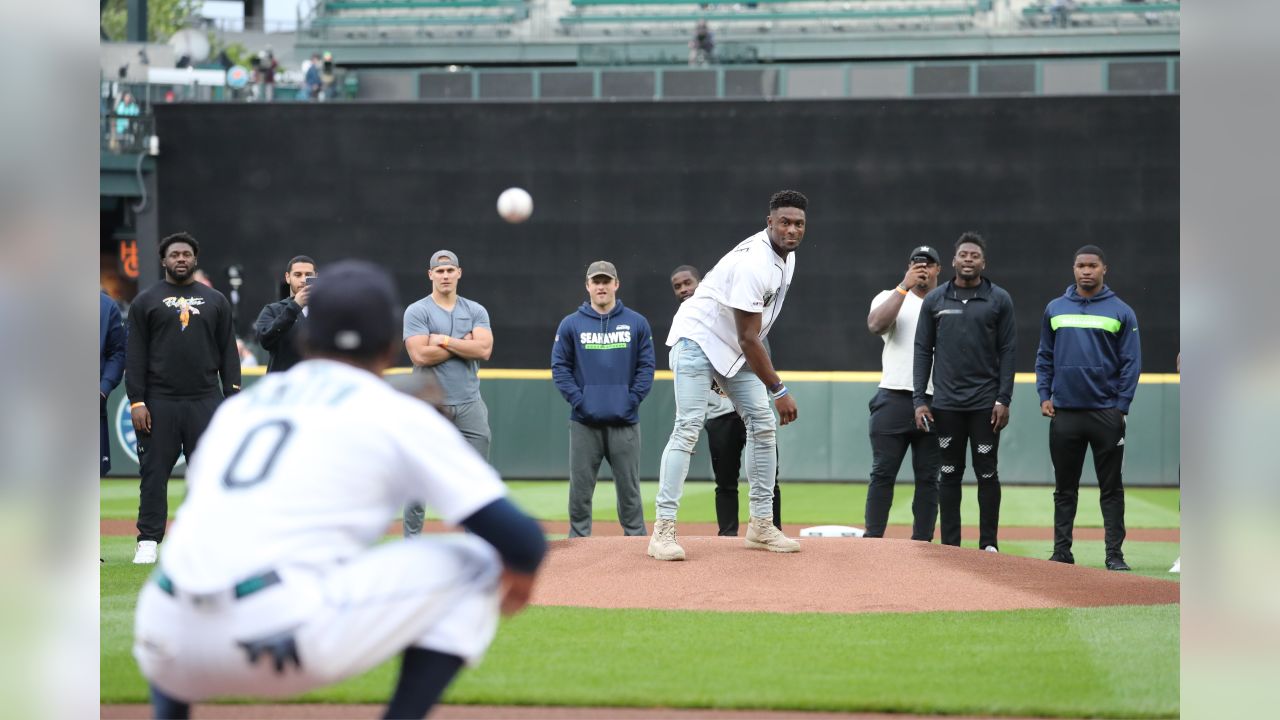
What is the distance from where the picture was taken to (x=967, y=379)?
9.71 metres

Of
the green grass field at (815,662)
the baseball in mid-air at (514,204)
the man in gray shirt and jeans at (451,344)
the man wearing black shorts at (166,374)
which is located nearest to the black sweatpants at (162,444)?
the man wearing black shorts at (166,374)

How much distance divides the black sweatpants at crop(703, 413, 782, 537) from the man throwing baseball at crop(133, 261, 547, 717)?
23.1 feet

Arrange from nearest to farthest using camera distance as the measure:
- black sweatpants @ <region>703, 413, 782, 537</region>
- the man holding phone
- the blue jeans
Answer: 1. the blue jeans
2. the man holding phone
3. black sweatpants @ <region>703, 413, 782, 537</region>

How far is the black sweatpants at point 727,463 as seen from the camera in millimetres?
10305

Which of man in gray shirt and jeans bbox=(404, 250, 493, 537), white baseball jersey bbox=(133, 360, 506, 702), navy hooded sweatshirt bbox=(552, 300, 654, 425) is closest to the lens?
white baseball jersey bbox=(133, 360, 506, 702)

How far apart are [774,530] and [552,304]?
13.5 meters

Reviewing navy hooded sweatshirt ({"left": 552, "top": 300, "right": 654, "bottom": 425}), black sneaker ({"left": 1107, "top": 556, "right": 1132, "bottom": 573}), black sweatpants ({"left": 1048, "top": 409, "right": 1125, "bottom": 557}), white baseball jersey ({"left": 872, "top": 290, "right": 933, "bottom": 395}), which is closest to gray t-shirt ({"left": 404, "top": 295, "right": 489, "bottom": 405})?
navy hooded sweatshirt ({"left": 552, "top": 300, "right": 654, "bottom": 425})

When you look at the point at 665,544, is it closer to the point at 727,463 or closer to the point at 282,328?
the point at 727,463

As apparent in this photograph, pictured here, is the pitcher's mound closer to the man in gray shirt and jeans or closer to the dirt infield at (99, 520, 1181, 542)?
the man in gray shirt and jeans

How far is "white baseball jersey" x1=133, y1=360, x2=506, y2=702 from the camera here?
9.96 ft

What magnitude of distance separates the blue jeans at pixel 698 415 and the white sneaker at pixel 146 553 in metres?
3.54

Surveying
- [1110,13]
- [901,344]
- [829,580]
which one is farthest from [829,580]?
[1110,13]

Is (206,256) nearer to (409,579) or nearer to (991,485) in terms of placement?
(991,485)
